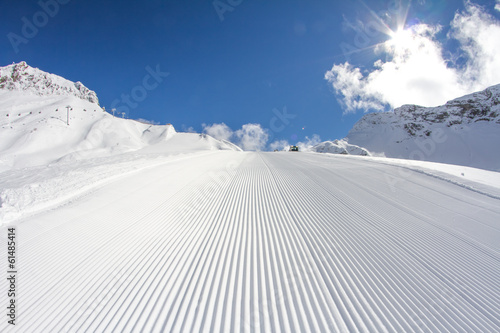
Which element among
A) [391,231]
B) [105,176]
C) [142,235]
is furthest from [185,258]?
[105,176]

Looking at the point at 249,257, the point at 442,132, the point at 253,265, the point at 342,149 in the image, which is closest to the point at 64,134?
the point at 249,257

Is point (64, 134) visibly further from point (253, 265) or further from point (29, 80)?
point (29, 80)

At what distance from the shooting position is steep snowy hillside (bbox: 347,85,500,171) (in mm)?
69125

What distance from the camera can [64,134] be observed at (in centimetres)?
3819

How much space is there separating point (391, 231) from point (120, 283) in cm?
484

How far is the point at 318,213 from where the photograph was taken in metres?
5.13

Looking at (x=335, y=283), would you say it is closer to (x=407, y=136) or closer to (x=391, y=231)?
(x=391, y=231)

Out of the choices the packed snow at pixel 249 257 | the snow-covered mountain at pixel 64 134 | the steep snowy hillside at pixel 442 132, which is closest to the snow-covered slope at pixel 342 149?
the steep snowy hillside at pixel 442 132

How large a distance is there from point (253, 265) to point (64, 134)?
4984cm

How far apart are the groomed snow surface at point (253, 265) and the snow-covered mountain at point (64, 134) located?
2170 cm

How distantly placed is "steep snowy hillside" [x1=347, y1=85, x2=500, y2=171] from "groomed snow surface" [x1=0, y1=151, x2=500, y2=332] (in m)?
82.0

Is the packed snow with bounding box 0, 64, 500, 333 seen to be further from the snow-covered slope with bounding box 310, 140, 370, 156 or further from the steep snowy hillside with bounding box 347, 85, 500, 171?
the steep snowy hillside with bounding box 347, 85, 500, 171

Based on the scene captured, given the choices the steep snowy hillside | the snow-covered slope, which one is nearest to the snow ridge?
the snow-covered slope

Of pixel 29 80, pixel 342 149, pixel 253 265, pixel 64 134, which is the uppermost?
pixel 29 80
